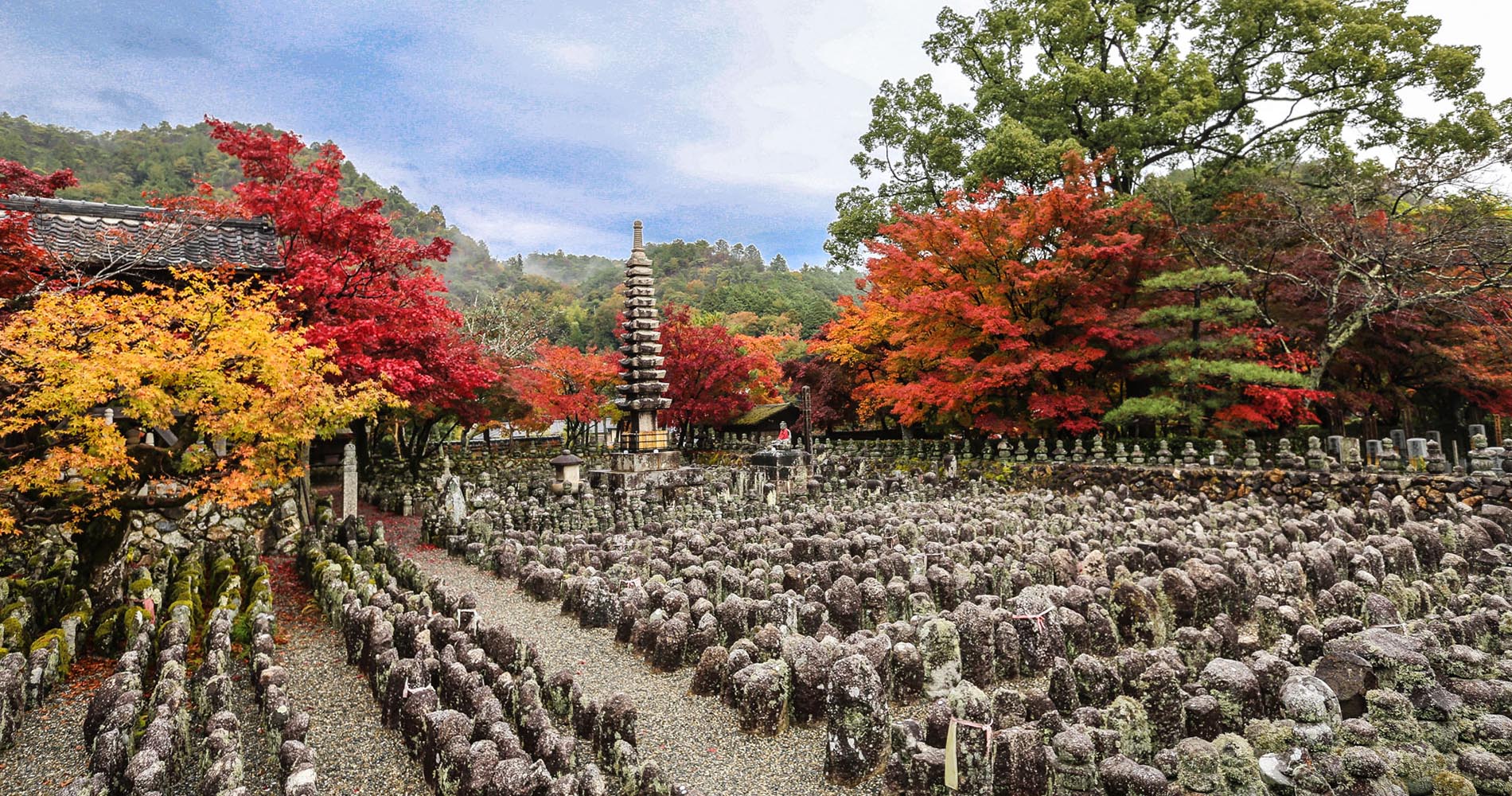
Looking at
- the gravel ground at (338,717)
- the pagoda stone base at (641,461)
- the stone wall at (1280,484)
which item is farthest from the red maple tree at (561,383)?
the gravel ground at (338,717)

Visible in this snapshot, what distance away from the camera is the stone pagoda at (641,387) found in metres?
16.6

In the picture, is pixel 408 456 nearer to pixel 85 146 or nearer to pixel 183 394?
pixel 183 394

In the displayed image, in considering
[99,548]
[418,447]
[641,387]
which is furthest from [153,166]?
[99,548]

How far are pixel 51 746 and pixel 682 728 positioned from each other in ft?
14.2

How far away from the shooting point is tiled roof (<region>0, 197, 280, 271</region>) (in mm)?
9633

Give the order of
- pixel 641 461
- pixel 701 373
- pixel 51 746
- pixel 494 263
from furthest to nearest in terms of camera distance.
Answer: pixel 494 263
pixel 701 373
pixel 641 461
pixel 51 746

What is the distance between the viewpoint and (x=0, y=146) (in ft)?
121

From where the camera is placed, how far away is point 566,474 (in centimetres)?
1484

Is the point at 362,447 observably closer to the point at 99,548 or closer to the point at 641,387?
the point at 641,387

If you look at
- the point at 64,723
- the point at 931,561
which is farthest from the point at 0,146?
the point at 931,561

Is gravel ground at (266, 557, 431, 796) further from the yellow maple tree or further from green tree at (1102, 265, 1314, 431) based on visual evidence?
green tree at (1102, 265, 1314, 431)

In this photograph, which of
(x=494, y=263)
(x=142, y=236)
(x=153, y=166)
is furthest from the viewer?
(x=494, y=263)

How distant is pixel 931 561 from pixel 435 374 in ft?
31.0

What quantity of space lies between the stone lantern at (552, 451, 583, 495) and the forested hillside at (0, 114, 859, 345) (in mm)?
18910
